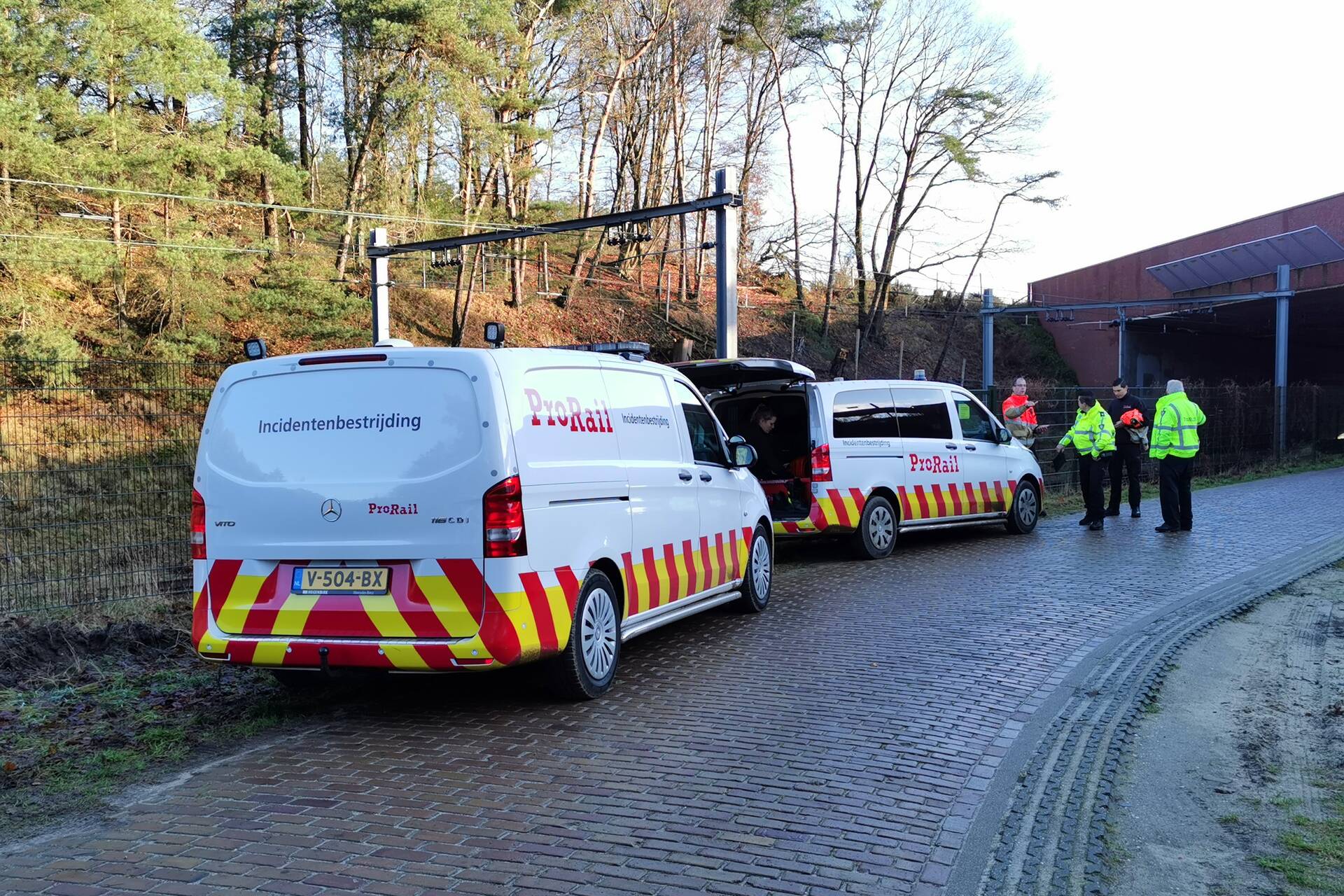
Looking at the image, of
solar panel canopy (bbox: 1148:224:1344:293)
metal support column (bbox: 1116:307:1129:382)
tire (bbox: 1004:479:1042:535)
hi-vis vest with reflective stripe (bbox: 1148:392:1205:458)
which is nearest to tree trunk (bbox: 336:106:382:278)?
tire (bbox: 1004:479:1042:535)

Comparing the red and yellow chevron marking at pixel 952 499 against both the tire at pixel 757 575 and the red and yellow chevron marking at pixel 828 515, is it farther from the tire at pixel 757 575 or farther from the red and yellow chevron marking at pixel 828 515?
the tire at pixel 757 575

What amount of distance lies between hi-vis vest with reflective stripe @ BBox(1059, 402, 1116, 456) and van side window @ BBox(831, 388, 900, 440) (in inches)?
149

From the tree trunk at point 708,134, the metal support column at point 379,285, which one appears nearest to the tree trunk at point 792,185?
the tree trunk at point 708,134

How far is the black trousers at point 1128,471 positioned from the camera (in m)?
16.4

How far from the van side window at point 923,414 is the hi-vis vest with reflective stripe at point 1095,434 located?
272 cm

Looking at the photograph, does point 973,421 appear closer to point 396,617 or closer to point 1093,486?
point 1093,486

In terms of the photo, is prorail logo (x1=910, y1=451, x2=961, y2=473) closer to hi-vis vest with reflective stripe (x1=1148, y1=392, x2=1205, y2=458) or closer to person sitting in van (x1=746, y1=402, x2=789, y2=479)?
person sitting in van (x1=746, y1=402, x2=789, y2=479)

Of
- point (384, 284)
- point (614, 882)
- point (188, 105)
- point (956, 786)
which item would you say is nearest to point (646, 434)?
point (956, 786)

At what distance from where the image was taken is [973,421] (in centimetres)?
1417

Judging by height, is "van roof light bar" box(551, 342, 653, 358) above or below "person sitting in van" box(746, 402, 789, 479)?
above

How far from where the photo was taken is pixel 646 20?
39844 mm

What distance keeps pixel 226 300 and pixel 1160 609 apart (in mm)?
20413

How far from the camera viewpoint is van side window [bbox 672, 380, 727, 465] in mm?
8484

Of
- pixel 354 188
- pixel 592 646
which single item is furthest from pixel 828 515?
pixel 354 188
